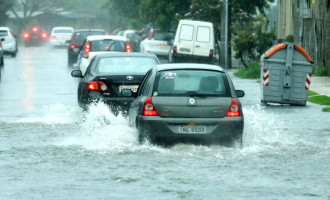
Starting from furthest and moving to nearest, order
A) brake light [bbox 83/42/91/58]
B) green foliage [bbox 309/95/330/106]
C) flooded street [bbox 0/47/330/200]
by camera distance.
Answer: brake light [bbox 83/42/91/58] → green foliage [bbox 309/95/330/106] → flooded street [bbox 0/47/330/200]

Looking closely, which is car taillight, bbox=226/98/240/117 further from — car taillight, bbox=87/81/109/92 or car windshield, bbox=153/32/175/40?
car windshield, bbox=153/32/175/40

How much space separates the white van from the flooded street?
61.7 ft

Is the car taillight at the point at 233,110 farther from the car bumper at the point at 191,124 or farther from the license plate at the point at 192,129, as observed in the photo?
the license plate at the point at 192,129

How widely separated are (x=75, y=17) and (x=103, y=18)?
5.23 meters

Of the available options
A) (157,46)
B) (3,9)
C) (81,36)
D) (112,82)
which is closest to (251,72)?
(157,46)

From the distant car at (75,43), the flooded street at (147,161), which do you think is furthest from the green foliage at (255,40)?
the flooded street at (147,161)

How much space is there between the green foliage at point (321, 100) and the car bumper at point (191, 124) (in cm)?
937

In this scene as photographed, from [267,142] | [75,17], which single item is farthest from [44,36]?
[267,142]

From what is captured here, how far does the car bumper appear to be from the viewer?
12.0 metres

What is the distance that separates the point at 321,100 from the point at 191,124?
34.8 ft

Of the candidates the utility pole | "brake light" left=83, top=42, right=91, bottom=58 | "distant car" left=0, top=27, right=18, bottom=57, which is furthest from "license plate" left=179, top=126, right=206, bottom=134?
"distant car" left=0, top=27, right=18, bottom=57

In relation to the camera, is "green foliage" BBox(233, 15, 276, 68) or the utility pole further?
the utility pole

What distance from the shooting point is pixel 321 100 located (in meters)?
22.0

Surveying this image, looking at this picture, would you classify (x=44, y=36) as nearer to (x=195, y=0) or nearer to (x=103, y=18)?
(x=195, y=0)
